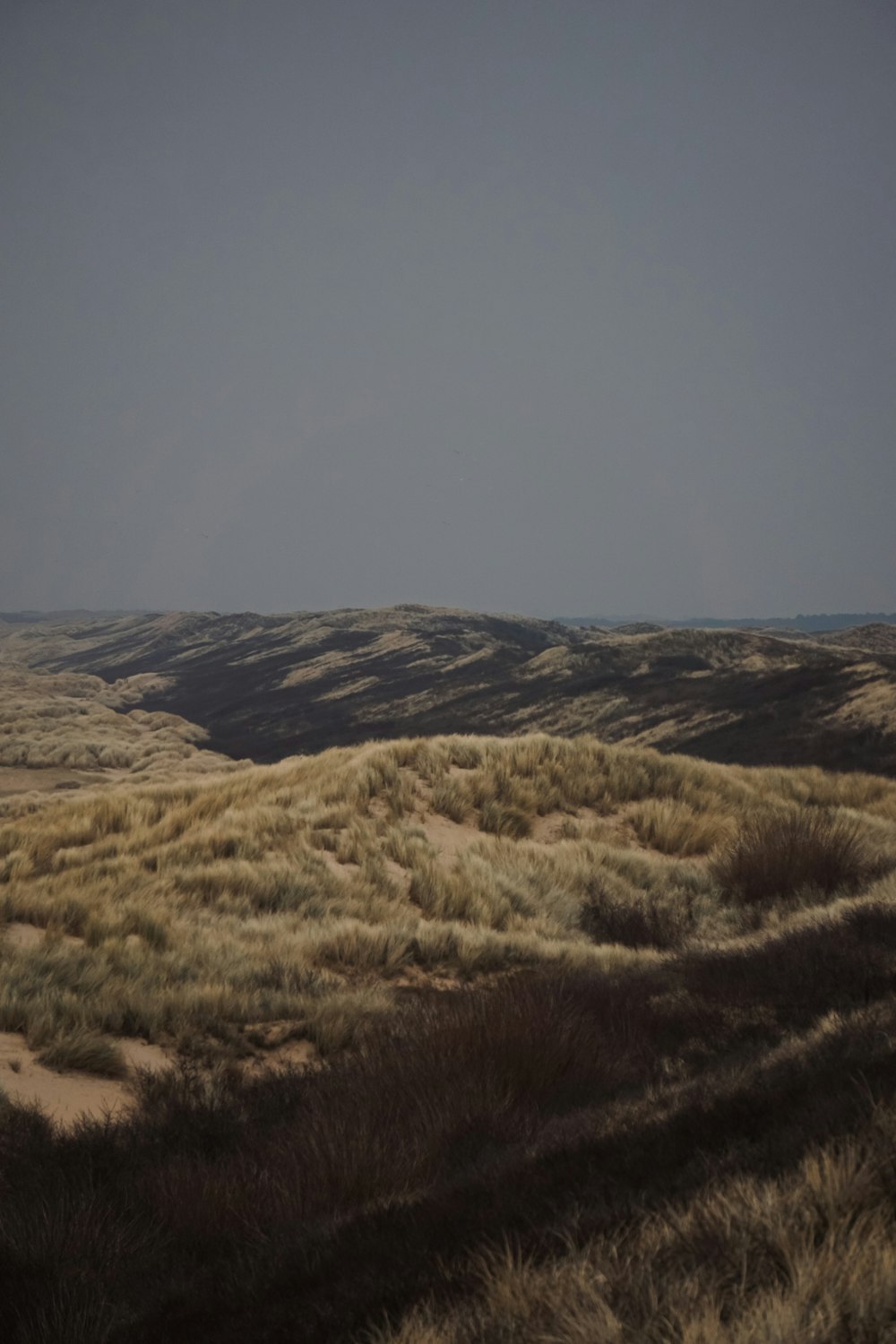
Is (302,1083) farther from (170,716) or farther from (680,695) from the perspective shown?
(170,716)

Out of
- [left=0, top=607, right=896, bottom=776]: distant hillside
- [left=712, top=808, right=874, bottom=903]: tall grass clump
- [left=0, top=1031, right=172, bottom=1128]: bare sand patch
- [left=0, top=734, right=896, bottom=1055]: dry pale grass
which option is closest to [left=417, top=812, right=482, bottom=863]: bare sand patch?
[left=0, top=734, right=896, bottom=1055]: dry pale grass

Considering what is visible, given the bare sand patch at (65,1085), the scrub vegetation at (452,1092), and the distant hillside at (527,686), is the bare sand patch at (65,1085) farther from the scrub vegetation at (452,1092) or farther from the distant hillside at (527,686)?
the distant hillside at (527,686)

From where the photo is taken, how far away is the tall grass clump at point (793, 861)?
361 inches

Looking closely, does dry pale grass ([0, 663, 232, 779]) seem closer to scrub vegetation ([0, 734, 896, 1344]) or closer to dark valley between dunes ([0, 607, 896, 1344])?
dark valley between dunes ([0, 607, 896, 1344])

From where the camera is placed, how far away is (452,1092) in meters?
3.80

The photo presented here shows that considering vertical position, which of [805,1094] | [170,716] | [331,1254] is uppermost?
[805,1094]

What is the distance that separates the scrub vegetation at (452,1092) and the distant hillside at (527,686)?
95.3 ft

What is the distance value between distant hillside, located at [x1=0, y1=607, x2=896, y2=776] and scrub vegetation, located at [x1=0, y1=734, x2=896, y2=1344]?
95.3 ft

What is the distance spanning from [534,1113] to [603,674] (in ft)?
216

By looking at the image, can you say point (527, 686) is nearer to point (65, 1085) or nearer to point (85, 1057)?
point (85, 1057)

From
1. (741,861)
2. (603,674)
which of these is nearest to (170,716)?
(603,674)

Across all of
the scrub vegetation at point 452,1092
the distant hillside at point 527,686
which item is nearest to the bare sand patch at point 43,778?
the distant hillside at point 527,686

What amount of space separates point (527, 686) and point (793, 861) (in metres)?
62.1

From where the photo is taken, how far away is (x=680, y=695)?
5528cm
